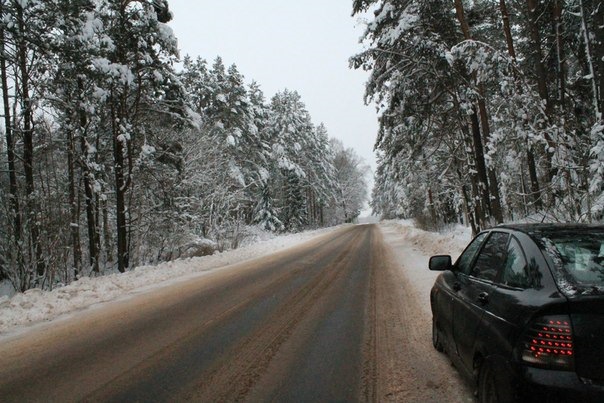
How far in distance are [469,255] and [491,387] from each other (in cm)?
177

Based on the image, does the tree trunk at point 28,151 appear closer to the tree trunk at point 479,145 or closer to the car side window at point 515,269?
the car side window at point 515,269

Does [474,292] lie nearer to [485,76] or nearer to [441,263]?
[441,263]

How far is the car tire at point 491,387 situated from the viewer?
275 centimetres

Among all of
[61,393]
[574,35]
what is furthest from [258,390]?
[574,35]

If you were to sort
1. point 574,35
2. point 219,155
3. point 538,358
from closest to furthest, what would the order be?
point 538,358
point 574,35
point 219,155

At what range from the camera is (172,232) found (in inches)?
755

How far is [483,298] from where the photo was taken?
3449 millimetres

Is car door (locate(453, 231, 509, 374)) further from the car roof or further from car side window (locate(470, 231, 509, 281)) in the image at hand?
the car roof

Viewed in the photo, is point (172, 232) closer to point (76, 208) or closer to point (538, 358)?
point (76, 208)

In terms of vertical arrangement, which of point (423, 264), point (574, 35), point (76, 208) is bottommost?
point (423, 264)

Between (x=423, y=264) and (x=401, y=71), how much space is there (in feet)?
26.8

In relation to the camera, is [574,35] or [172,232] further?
[172,232]

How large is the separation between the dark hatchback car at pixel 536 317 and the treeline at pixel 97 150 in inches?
437

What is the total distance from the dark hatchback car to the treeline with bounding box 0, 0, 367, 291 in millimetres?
11092
